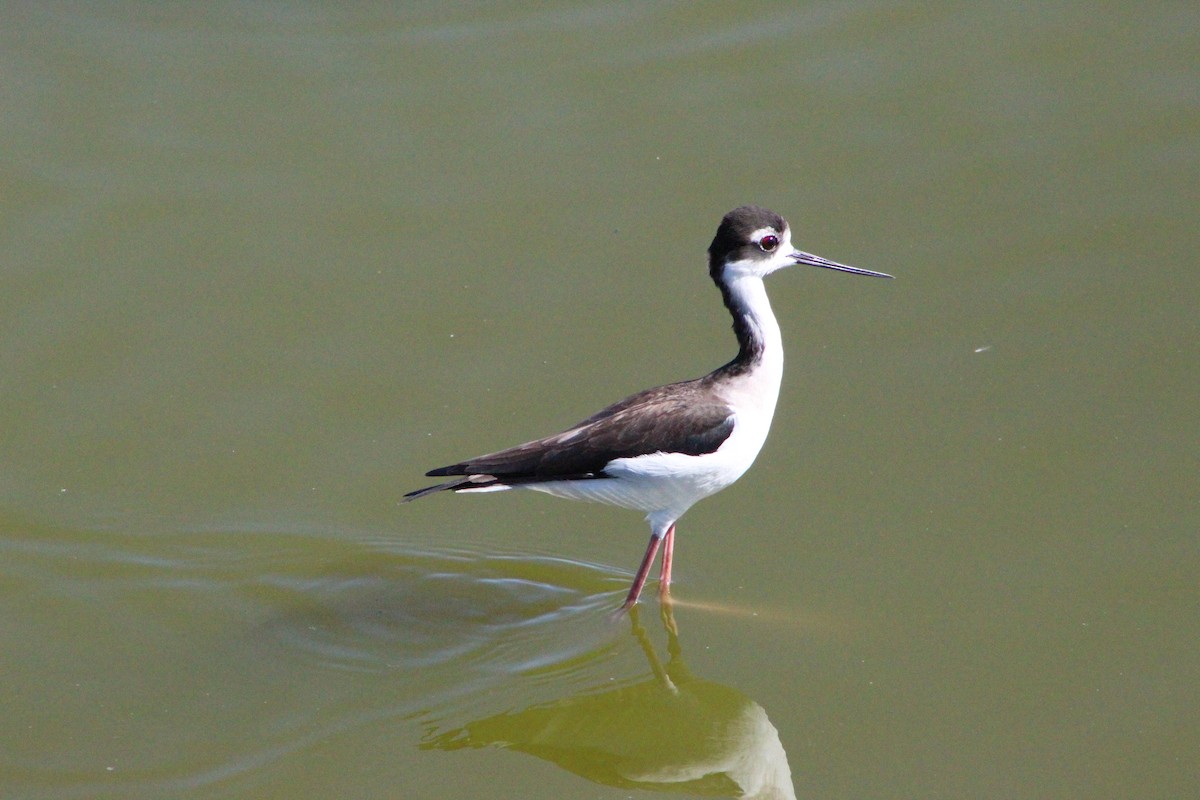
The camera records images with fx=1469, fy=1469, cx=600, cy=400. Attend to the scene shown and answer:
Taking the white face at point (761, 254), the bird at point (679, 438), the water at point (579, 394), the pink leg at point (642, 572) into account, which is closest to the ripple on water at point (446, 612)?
the water at point (579, 394)

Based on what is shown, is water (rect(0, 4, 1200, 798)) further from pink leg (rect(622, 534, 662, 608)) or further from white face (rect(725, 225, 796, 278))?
white face (rect(725, 225, 796, 278))

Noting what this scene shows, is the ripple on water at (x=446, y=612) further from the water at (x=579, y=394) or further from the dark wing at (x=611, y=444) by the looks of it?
the dark wing at (x=611, y=444)

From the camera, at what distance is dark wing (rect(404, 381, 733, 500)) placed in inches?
256

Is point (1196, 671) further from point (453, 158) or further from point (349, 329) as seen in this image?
point (453, 158)

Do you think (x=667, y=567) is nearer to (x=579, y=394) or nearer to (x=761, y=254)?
(x=579, y=394)

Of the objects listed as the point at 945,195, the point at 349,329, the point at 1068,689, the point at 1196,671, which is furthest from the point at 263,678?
the point at 945,195

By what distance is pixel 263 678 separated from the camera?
6.42 m

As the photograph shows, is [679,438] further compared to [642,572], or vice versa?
[642,572]

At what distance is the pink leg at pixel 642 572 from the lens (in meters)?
6.77

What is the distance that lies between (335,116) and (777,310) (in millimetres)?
3452

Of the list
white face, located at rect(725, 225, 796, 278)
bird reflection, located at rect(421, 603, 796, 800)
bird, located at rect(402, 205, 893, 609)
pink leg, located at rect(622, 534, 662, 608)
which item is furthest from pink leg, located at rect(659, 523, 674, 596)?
white face, located at rect(725, 225, 796, 278)

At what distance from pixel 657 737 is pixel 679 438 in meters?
1.29

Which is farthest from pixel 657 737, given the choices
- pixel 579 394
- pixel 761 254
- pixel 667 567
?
pixel 579 394

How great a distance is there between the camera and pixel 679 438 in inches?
256
